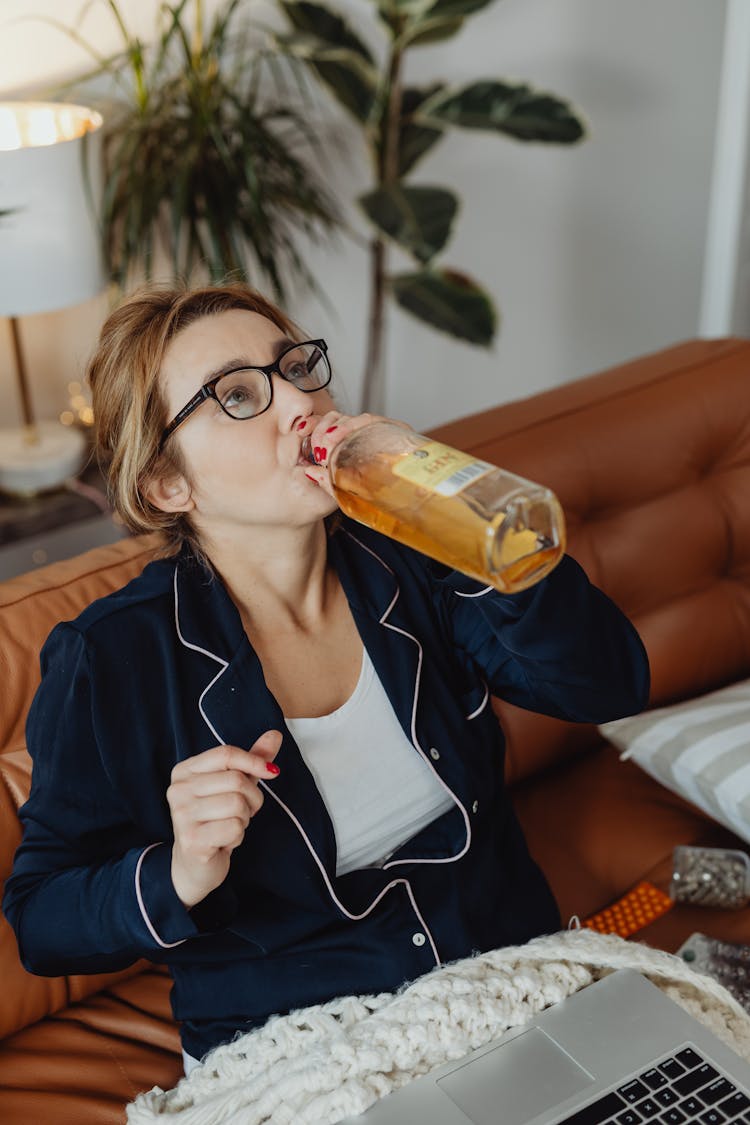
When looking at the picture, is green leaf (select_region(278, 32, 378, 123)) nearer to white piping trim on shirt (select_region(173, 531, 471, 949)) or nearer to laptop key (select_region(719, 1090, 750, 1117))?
white piping trim on shirt (select_region(173, 531, 471, 949))

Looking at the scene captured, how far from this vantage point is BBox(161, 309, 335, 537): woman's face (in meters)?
1.27

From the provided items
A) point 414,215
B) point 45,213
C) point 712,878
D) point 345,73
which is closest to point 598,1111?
point 712,878

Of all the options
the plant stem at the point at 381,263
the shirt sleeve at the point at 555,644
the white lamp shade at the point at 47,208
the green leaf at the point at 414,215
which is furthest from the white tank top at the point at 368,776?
the plant stem at the point at 381,263

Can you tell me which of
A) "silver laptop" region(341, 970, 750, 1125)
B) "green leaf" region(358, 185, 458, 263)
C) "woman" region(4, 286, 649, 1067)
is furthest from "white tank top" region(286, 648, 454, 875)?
"green leaf" region(358, 185, 458, 263)

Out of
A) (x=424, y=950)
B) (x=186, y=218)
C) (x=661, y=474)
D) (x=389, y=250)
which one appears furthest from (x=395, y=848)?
(x=389, y=250)

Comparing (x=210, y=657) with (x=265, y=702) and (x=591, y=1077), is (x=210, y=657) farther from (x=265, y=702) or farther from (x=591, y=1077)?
(x=591, y=1077)

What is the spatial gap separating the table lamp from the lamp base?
0.19 m

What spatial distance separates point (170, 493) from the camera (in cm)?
138

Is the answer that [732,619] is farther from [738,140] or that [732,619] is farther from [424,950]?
[738,140]

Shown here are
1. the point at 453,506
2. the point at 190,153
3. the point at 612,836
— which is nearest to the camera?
the point at 453,506

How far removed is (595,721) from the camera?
1393 mm

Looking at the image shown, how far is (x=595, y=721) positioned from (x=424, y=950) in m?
0.32

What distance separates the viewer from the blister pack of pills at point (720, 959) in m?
1.50

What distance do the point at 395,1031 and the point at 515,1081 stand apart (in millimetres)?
123
